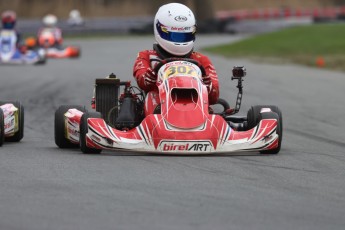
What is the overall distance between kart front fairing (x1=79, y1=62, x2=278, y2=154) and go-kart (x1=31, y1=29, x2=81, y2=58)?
A: 21248mm

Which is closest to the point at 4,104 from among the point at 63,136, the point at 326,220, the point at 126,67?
the point at 63,136

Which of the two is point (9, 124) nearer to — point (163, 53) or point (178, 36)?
point (163, 53)

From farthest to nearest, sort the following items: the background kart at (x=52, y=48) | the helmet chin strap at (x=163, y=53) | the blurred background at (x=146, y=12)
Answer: the blurred background at (x=146, y=12)
the background kart at (x=52, y=48)
the helmet chin strap at (x=163, y=53)

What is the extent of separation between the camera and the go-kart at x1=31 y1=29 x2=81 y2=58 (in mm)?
30391

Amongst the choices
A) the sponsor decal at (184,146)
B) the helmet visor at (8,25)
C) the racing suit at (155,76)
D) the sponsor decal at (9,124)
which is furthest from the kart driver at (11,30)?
the sponsor decal at (184,146)

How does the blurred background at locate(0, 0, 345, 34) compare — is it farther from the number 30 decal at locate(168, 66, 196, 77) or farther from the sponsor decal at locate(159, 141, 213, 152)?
the sponsor decal at locate(159, 141, 213, 152)

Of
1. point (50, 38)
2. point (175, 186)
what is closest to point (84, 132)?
point (175, 186)

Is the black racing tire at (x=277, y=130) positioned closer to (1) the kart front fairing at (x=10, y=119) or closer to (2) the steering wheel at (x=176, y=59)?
(2) the steering wheel at (x=176, y=59)

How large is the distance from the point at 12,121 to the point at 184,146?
2131mm

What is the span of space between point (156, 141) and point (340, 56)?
19727mm

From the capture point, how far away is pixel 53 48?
31.4 meters

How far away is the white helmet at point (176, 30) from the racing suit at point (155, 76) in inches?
4.4

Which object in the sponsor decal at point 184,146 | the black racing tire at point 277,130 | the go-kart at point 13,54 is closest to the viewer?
the sponsor decal at point 184,146

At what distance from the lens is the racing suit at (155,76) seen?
9.58m
